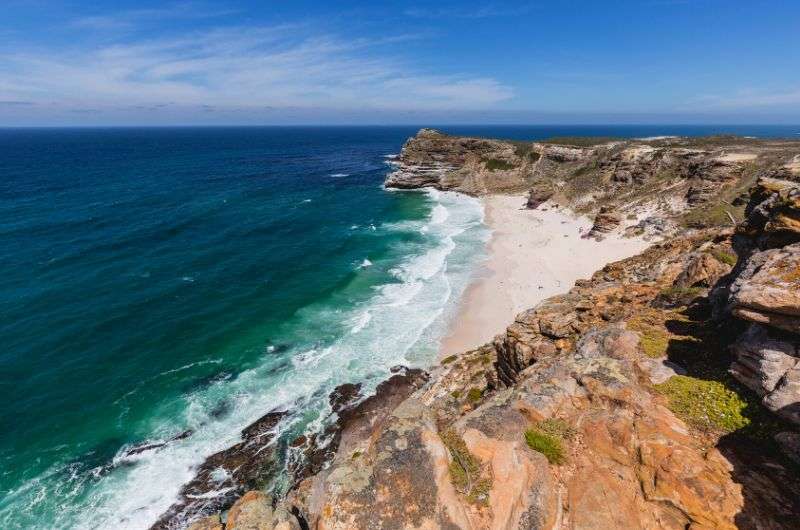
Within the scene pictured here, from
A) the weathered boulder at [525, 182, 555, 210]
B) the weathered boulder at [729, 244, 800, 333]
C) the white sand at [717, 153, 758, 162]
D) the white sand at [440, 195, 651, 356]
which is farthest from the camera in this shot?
the weathered boulder at [525, 182, 555, 210]

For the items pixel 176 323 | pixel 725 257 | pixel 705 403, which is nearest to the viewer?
pixel 705 403

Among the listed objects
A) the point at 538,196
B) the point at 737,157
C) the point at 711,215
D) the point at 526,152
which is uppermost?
the point at 737,157

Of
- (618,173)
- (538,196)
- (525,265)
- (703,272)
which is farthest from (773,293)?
(538,196)

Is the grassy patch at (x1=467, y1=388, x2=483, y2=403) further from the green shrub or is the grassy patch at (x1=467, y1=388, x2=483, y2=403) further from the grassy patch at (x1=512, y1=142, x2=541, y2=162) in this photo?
the grassy patch at (x1=512, y1=142, x2=541, y2=162)

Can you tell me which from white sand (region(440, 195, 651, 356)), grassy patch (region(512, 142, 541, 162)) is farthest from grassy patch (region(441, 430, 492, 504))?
grassy patch (region(512, 142, 541, 162))

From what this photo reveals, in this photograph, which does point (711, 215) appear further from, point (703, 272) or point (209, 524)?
point (209, 524)

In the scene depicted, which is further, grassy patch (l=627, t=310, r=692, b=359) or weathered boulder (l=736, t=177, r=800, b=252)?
grassy patch (l=627, t=310, r=692, b=359)

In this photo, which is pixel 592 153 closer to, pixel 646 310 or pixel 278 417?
pixel 646 310
